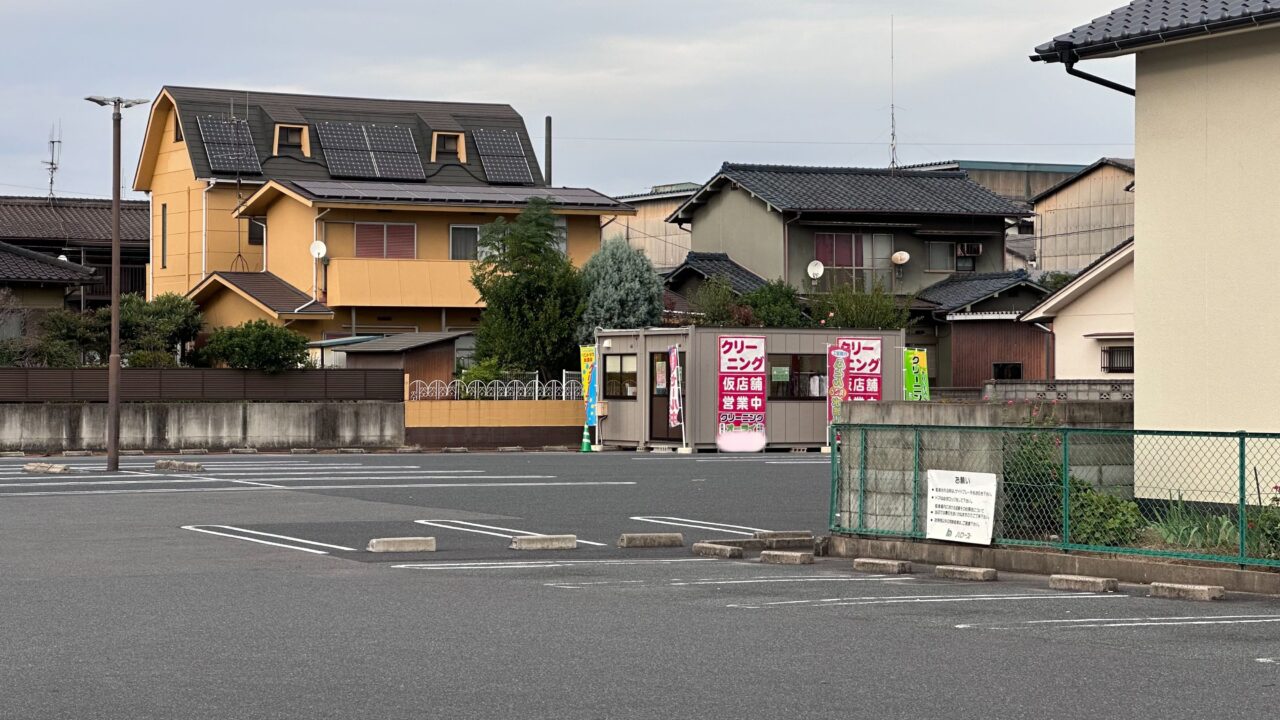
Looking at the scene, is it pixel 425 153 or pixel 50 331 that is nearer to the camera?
pixel 50 331

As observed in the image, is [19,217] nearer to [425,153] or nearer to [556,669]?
[425,153]

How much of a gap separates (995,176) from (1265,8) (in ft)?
197

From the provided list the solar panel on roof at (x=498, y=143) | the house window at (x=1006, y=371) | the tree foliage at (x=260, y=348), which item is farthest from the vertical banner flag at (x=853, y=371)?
the solar panel on roof at (x=498, y=143)

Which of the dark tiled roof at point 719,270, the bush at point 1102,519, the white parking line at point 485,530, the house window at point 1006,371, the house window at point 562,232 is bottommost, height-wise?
the white parking line at point 485,530

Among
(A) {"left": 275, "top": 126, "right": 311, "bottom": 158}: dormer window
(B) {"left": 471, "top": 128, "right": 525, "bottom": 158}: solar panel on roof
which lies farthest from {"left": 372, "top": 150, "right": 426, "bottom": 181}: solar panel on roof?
(B) {"left": 471, "top": 128, "right": 525, "bottom": 158}: solar panel on roof

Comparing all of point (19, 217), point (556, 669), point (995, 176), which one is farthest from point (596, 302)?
point (995, 176)

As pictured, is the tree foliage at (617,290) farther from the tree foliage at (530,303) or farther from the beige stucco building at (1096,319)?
the beige stucco building at (1096,319)

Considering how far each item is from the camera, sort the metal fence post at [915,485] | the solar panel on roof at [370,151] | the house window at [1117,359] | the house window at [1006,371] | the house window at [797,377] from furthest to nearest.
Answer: the solar panel on roof at [370,151]
the house window at [1006,371]
the house window at [797,377]
the house window at [1117,359]
the metal fence post at [915,485]

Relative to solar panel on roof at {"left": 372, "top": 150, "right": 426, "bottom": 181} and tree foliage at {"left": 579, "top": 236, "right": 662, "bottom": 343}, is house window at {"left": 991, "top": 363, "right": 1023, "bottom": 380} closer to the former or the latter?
tree foliage at {"left": 579, "top": 236, "right": 662, "bottom": 343}

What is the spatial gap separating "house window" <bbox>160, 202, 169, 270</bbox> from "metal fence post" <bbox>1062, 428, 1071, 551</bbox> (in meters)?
43.1

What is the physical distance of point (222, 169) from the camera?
163 ft

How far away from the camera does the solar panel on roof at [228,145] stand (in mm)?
49906

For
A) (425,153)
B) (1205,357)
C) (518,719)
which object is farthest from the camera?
(425,153)

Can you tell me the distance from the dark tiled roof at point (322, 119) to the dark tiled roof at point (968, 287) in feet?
47.0
